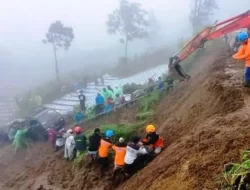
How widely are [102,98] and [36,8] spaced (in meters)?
116

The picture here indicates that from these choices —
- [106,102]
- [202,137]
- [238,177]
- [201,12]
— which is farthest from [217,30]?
[201,12]

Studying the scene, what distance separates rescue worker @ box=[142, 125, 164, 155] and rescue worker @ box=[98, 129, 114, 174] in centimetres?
137

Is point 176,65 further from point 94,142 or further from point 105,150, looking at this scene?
point 105,150

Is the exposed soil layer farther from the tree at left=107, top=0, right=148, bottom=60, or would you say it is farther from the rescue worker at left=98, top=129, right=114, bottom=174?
the tree at left=107, top=0, right=148, bottom=60

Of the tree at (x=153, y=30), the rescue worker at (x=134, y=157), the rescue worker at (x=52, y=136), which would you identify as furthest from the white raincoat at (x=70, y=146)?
the tree at (x=153, y=30)

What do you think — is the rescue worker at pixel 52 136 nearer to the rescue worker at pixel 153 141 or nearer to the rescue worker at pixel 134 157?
the rescue worker at pixel 134 157

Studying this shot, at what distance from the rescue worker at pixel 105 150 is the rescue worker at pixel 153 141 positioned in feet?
4.49

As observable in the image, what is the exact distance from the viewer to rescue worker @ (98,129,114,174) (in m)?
10.5

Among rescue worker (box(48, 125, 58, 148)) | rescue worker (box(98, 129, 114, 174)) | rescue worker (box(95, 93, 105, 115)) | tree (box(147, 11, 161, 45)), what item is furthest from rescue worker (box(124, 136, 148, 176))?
tree (box(147, 11, 161, 45))

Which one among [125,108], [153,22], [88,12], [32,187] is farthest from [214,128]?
[88,12]

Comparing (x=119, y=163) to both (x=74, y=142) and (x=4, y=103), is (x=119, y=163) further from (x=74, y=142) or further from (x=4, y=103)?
(x=4, y=103)

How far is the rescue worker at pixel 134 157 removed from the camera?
30.4ft

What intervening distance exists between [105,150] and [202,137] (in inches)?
143

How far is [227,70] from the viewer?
13789 mm
